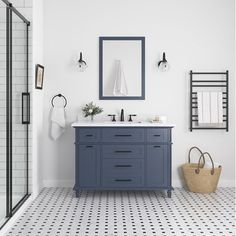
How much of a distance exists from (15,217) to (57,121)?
163 cm

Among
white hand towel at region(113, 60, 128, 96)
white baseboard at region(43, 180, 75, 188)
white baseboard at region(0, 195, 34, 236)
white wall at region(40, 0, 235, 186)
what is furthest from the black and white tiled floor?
white hand towel at region(113, 60, 128, 96)

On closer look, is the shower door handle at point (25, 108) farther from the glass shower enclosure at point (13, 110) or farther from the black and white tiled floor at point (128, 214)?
the black and white tiled floor at point (128, 214)

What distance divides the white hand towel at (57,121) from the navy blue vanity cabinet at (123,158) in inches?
21.1

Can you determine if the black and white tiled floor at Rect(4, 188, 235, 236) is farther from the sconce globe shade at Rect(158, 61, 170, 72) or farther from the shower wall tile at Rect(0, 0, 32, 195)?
the sconce globe shade at Rect(158, 61, 170, 72)

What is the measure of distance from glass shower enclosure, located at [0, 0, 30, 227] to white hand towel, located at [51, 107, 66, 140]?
2.21 ft

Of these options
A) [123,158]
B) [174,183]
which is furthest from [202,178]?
[123,158]

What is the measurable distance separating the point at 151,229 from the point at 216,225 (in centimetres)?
66

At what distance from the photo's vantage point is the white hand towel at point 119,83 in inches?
209

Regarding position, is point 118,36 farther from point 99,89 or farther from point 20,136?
point 20,136

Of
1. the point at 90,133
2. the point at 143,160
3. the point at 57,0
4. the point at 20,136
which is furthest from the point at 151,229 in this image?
the point at 57,0

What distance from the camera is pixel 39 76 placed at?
4988 mm

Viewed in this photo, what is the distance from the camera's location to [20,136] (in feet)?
14.7

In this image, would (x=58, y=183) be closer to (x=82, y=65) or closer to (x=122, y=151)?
(x=122, y=151)

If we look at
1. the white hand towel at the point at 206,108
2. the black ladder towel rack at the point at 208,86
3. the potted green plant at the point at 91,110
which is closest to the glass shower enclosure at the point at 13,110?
the potted green plant at the point at 91,110
